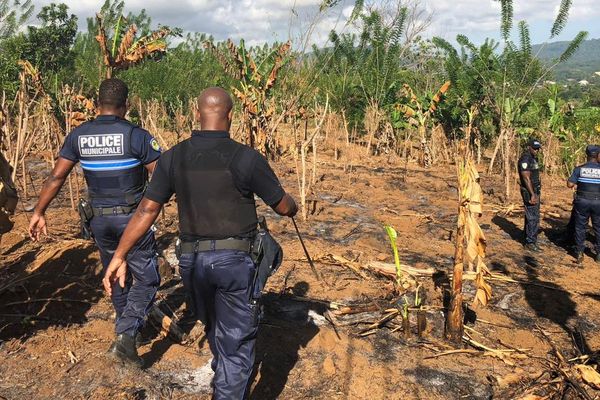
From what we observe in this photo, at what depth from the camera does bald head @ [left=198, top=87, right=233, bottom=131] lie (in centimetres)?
247

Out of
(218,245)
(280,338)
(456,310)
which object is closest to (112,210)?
(218,245)

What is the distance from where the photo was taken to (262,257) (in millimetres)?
2582

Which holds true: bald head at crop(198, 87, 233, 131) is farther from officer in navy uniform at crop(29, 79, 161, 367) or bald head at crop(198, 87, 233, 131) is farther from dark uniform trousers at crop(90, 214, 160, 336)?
dark uniform trousers at crop(90, 214, 160, 336)

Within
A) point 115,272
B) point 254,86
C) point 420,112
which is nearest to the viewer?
point 115,272

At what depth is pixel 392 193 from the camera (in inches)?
363

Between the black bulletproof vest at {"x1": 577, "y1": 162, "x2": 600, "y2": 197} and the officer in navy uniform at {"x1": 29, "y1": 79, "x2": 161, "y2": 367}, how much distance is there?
210 inches

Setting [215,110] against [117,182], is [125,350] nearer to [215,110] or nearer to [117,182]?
[117,182]

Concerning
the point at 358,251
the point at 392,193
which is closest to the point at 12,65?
the point at 392,193

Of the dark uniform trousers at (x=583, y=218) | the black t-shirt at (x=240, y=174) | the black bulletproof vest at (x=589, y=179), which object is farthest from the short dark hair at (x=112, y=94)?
the dark uniform trousers at (x=583, y=218)

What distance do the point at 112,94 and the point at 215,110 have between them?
1.09m

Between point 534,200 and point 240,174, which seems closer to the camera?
point 240,174

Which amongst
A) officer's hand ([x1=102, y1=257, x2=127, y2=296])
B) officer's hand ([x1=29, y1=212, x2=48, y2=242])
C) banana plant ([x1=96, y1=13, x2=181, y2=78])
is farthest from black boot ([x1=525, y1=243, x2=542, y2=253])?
officer's hand ([x1=29, y1=212, x2=48, y2=242])

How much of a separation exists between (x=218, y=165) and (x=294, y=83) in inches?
400

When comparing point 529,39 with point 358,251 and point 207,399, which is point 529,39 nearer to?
point 358,251
